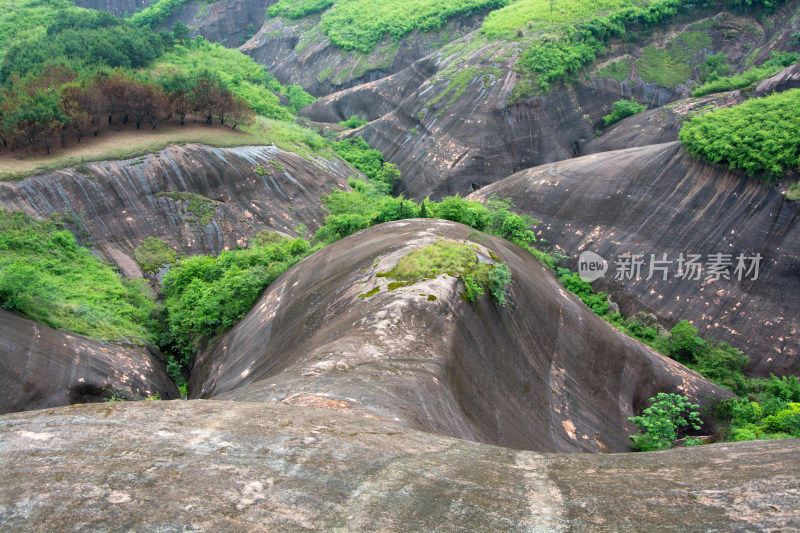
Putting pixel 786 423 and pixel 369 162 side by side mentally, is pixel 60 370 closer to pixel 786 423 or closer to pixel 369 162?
pixel 786 423

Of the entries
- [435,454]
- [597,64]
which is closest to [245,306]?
[435,454]

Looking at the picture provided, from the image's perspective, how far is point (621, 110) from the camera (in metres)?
38.5

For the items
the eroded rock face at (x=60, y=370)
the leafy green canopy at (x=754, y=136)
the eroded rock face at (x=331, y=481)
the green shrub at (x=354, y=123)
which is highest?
the green shrub at (x=354, y=123)

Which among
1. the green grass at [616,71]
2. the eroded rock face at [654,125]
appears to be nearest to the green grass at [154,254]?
the eroded rock face at [654,125]

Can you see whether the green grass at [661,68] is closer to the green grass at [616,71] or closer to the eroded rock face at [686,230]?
the green grass at [616,71]

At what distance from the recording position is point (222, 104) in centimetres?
3189

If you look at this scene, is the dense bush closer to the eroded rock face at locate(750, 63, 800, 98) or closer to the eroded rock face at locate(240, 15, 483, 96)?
the eroded rock face at locate(750, 63, 800, 98)

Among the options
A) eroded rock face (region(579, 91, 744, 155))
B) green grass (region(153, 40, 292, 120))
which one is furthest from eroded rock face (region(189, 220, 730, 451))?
green grass (region(153, 40, 292, 120))

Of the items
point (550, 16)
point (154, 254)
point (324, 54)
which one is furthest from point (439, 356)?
point (324, 54)

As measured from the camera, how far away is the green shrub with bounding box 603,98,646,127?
38344 millimetres

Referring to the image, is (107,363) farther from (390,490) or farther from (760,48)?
(760,48)

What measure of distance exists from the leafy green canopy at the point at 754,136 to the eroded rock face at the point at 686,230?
2.38ft

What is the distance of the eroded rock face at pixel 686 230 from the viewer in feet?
69.0

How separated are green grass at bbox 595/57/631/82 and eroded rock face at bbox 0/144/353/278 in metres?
24.9
